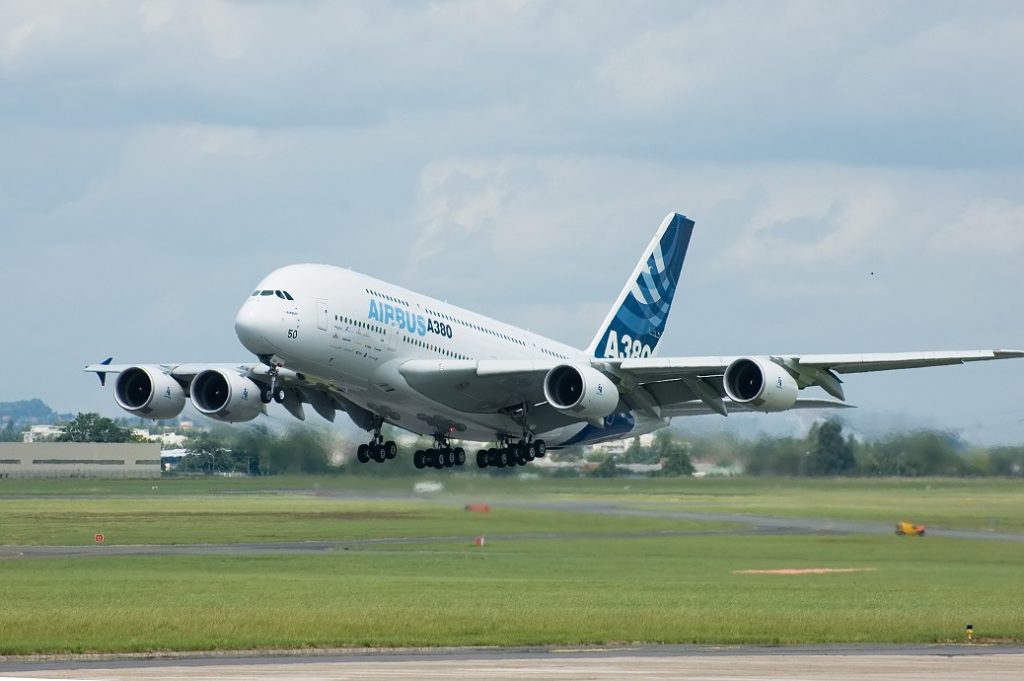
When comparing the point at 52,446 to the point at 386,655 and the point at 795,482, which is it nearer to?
the point at 795,482

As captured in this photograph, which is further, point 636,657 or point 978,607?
point 978,607

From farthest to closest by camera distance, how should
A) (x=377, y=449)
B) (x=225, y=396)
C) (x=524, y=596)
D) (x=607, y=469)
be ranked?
(x=607, y=469) → (x=524, y=596) → (x=377, y=449) → (x=225, y=396)

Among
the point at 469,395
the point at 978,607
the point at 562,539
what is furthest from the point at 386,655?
the point at 562,539

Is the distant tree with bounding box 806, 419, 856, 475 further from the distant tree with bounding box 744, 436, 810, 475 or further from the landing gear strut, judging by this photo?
the landing gear strut

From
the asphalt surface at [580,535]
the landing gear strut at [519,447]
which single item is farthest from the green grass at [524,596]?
the landing gear strut at [519,447]

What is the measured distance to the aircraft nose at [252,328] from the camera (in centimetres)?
4700

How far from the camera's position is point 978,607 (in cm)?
5841

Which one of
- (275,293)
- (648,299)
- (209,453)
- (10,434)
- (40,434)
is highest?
(40,434)

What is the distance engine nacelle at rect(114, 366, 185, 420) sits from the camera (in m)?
55.2

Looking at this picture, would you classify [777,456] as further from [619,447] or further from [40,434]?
[40,434]

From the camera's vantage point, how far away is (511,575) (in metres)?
70.5

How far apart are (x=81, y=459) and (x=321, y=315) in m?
87.2

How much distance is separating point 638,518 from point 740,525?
8996 mm

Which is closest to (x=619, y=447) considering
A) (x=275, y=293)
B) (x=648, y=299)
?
(x=648, y=299)
